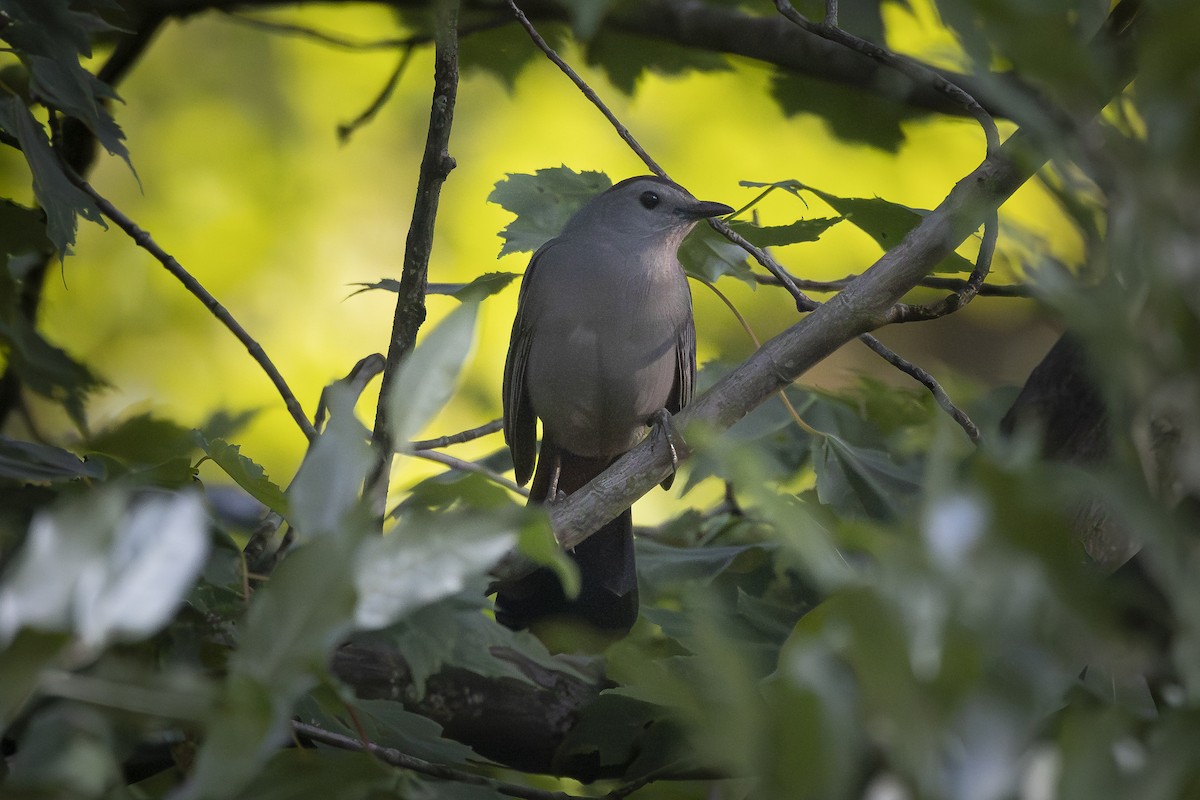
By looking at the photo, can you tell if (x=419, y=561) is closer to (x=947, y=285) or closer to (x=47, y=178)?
(x=47, y=178)

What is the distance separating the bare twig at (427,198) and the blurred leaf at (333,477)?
1.38 feet

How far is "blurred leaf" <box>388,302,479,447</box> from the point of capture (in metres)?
0.47

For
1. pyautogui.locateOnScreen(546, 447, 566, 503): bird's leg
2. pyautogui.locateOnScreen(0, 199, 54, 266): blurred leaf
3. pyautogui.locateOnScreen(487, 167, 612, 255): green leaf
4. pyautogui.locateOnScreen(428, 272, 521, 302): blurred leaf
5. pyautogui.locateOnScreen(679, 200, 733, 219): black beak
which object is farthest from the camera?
pyautogui.locateOnScreen(546, 447, 566, 503): bird's leg

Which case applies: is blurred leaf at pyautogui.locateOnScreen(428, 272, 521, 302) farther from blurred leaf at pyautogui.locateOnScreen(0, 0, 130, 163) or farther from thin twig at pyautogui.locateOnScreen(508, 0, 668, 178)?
blurred leaf at pyautogui.locateOnScreen(0, 0, 130, 163)

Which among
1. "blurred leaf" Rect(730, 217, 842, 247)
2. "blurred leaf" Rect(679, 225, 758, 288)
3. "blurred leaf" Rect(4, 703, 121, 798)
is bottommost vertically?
"blurred leaf" Rect(4, 703, 121, 798)

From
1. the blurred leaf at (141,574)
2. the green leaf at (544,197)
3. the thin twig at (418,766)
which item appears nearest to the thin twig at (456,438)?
the green leaf at (544,197)

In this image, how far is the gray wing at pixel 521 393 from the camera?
1.77 metres

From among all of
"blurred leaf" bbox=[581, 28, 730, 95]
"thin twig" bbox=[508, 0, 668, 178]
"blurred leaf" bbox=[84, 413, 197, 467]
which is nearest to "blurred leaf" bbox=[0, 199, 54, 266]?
"blurred leaf" bbox=[84, 413, 197, 467]

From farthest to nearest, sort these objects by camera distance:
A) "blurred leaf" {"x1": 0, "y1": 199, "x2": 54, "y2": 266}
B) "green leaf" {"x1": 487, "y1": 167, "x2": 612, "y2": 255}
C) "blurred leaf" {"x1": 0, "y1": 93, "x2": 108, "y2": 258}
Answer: "green leaf" {"x1": 487, "y1": 167, "x2": 612, "y2": 255}, "blurred leaf" {"x1": 0, "y1": 199, "x2": 54, "y2": 266}, "blurred leaf" {"x1": 0, "y1": 93, "x2": 108, "y2": 258}

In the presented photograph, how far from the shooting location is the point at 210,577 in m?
0.91

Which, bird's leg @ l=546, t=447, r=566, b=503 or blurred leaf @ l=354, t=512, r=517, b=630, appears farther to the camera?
bird's leg @ l=546, t=447, r=566, b=503

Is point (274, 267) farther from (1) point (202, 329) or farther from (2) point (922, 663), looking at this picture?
(2) point (922, 663)

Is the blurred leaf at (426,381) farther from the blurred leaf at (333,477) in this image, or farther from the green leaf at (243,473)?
the green leaf at (243,473)

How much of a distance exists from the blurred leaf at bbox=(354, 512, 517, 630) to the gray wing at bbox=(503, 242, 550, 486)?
51.3 inches
